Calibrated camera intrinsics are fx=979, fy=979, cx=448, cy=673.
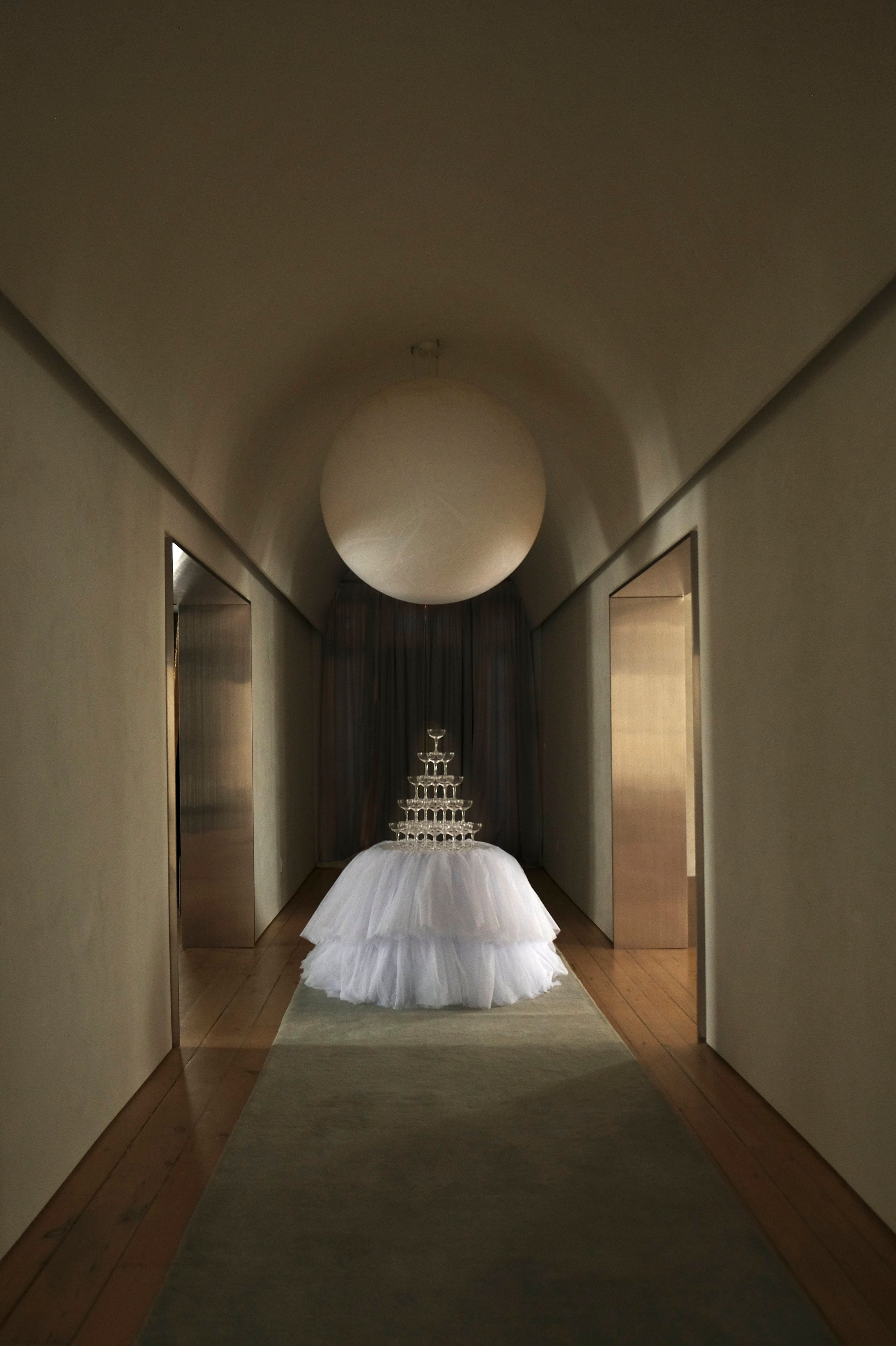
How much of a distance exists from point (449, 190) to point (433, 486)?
3.56ft

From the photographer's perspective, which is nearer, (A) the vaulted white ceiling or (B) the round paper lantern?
(A) the vaulted white ceiling

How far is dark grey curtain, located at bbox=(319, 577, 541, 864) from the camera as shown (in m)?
10.9

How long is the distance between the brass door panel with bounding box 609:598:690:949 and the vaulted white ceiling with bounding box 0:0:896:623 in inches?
75.6

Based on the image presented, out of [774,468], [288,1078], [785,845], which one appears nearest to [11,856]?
[288,1078]

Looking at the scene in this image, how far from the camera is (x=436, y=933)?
198 inches

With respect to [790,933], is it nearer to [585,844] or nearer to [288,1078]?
[288,1078]

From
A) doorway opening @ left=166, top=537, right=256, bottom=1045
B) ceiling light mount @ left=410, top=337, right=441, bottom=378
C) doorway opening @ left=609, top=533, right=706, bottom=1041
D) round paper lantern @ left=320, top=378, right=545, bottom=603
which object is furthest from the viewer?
doorway opening @ left=166, top=537, right=256, bottom=1045

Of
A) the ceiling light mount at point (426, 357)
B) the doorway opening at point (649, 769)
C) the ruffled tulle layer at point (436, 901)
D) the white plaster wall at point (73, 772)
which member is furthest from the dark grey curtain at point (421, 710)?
the white plaster wall at point (73, 772)

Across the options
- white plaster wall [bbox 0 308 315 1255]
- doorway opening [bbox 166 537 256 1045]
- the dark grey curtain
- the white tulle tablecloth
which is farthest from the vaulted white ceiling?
the dark grey curtain

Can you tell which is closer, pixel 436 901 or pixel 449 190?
pixel 449 190

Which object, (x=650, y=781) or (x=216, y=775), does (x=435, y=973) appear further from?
(x=216, y=775)

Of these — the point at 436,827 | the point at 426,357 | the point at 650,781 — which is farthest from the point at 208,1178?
the point at 426,357

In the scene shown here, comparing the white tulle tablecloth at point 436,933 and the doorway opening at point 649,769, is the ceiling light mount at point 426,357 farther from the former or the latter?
the white tulle tablecloth at point 436,933

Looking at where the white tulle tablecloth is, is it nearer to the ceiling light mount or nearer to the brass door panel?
the brass door panel
